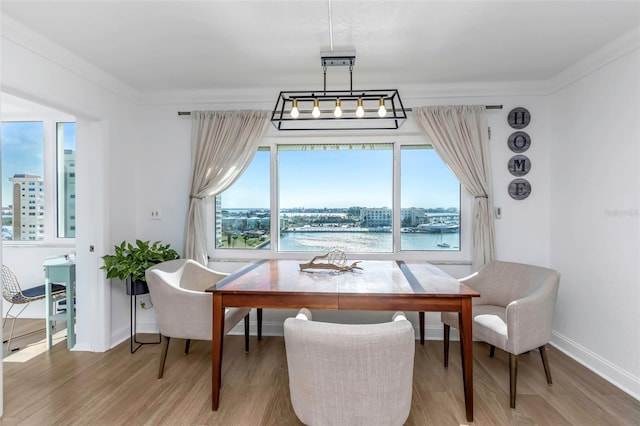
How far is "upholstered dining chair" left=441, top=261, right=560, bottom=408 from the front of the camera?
87.4 inches

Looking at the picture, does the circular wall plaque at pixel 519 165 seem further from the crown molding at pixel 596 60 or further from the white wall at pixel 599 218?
the crown molding at pixel 596 60

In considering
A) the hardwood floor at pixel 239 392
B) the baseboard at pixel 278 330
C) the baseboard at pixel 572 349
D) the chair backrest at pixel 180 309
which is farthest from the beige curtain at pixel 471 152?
the chair backrest at pixel 180 309

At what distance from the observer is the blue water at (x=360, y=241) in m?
3.56

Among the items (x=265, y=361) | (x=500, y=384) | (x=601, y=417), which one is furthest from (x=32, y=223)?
(x=601, y=417)

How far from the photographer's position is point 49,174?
13.3 ft

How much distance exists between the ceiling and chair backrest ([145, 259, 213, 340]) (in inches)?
73.2

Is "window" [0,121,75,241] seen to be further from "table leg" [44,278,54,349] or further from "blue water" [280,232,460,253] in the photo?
"blue water" [280,232,460,253]

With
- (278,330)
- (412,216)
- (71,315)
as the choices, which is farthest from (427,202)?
(71,315)

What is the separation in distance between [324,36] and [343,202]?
1756 millimetres

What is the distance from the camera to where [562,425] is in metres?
2.02

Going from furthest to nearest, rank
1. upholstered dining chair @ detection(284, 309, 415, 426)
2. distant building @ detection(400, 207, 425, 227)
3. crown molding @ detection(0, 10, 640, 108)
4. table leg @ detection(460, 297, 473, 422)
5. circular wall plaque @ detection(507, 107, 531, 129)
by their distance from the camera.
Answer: distant building @ detection(400, 207, 425, 227)
circular wall plaque @ detection(507, 107, 531, 129)
crown molding @ detection(0, 10, 640, 108)
table leg @ detection(460, 297, 473, 422)
upholstered dining chair @ detection(284, 309, 415, 426)

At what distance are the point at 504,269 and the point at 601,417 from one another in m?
1.16

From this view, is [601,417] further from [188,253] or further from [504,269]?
[188,253]

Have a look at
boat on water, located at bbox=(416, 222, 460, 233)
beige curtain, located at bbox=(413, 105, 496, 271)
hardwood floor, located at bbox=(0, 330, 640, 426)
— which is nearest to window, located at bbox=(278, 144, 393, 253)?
boat on water, located at bbox=(416, 222, 460, 233)
